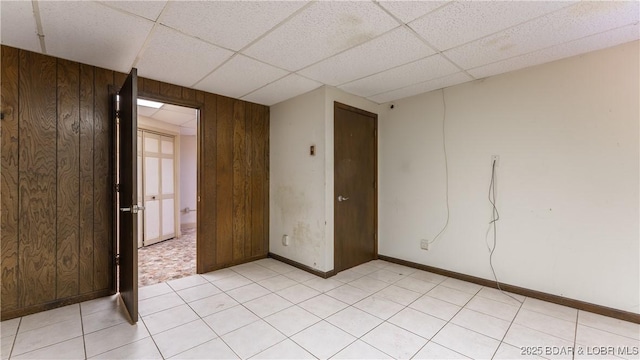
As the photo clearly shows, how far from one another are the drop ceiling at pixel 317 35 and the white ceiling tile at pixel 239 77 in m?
0.02

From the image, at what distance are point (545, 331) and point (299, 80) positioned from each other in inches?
132

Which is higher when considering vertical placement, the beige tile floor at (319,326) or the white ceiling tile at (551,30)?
the white ceiling tile at (551,30)

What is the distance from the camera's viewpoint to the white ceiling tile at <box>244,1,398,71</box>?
6.15 feet

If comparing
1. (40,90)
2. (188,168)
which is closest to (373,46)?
(40,90)

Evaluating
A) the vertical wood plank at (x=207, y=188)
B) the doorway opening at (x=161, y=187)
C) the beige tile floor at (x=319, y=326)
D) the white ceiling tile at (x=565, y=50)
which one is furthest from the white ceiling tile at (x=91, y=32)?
the white ceiling tile at (x=565, y=50)

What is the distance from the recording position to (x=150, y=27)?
2080mm

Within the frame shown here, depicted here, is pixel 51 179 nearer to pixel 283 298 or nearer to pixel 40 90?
pixel 40 90

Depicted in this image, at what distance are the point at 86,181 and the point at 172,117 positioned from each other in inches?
98.8

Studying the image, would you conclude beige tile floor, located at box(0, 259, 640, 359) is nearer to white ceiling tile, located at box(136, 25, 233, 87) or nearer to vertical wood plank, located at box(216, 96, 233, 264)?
vertical wood plank, located at box(216, 96, 233, 264)

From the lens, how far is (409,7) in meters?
1.83

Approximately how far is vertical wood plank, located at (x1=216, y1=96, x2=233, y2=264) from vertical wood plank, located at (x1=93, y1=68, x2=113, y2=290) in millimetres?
1190

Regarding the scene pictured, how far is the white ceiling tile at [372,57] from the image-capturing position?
7.45 feet

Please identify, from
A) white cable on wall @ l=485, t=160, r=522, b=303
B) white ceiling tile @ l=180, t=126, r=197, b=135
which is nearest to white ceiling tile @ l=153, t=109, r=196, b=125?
white ceiling tile @ l=180, t=126, r=197, b=135

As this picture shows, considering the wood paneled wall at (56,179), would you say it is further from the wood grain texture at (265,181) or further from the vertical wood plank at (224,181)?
the wood grain texture at (265,181)
